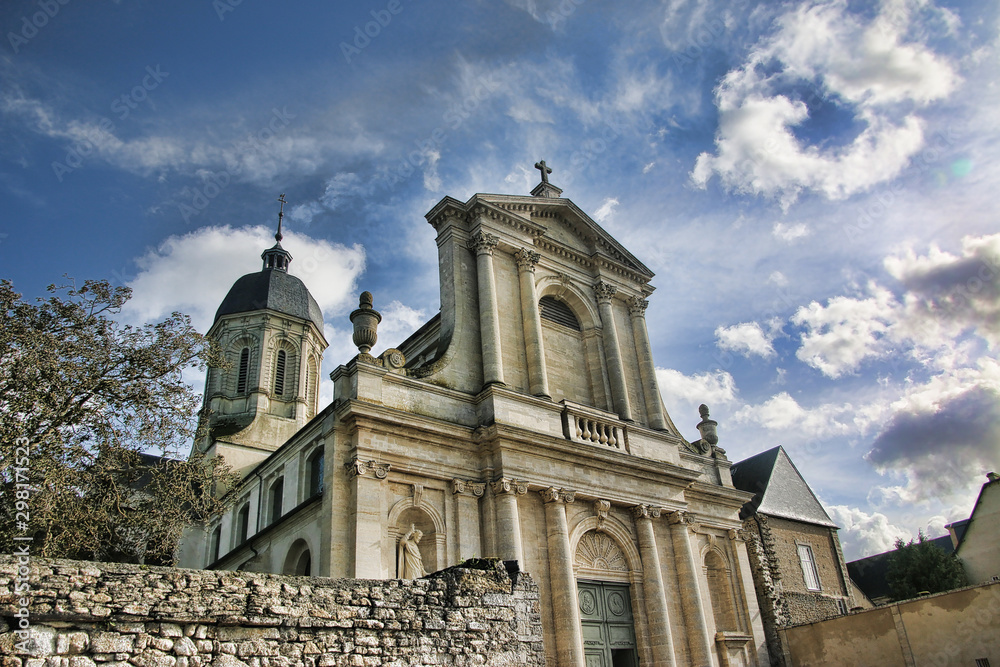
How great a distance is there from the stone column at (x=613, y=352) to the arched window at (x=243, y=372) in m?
17.2

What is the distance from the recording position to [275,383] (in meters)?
31.6

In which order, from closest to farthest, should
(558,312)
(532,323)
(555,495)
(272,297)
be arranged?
(555,495), (532,323), (558,312), (272,297)

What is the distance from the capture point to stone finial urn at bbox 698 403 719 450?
76.2 ft

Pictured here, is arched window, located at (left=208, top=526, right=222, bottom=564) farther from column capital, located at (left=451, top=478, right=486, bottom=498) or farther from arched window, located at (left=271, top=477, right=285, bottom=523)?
column capital, located at (left=451, top=478, right=486, bottom=498)

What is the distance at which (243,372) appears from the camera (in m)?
31.5

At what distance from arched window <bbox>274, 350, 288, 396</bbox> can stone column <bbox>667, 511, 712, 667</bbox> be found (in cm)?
1922

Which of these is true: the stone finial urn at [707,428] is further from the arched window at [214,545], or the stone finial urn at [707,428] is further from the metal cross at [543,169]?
the arched window at [214,545]

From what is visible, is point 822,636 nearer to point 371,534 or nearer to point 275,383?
point 371,534

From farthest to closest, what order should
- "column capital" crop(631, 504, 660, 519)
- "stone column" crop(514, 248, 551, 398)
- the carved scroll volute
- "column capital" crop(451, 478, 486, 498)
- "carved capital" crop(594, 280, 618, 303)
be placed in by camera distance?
"carved capital" crop(594, 280, 618, 303) → "stone column" crop(514, 248, 551, 398) → "column capital" crop(631, 504, 660, 519) → the carved scroll volute → "column capital" crop(451, 478, 486, 498)

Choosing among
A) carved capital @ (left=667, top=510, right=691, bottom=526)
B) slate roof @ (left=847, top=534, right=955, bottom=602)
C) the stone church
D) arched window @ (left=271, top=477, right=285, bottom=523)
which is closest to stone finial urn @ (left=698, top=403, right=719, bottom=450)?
the stone church

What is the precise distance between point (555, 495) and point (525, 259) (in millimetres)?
6898

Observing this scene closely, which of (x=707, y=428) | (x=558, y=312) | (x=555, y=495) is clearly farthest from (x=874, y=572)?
(x=555, y=495)

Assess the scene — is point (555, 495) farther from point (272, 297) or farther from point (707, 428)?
point (272, 297)

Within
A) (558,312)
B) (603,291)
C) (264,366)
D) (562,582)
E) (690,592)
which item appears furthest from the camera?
(264,366)
